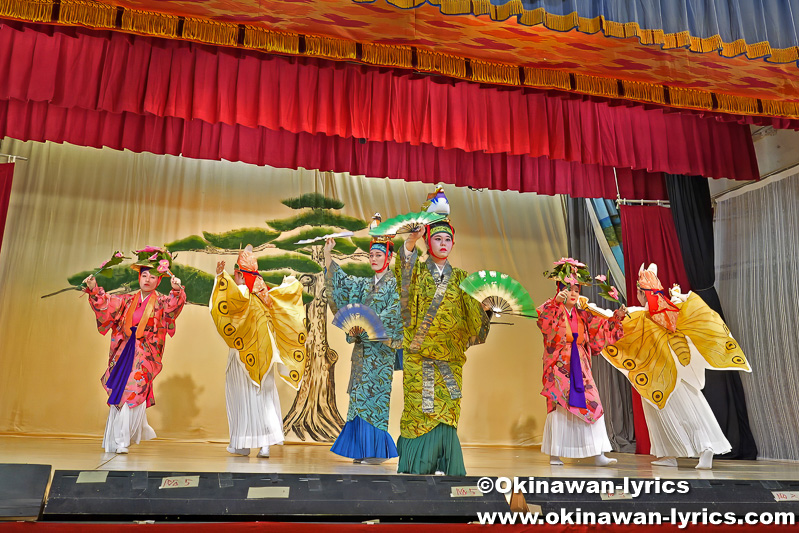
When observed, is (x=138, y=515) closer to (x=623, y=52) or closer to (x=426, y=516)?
(x=426, y=516)

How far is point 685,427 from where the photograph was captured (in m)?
5.05

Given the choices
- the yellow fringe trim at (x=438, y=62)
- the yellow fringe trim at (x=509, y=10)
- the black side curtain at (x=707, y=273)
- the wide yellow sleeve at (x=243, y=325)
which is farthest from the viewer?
the black side curtain at (x=707, y=273)

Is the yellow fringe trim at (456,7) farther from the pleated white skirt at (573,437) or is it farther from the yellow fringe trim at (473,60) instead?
the pleated white skirt at (573,437)

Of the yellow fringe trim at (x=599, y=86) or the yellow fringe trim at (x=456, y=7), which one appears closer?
the yellow fringe trim at (x=456, y=7)

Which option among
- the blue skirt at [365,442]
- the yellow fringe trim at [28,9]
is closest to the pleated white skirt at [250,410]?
the blue skirt at [365,442]

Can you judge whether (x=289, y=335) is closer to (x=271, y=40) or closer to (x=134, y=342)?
(x=134, y=342)

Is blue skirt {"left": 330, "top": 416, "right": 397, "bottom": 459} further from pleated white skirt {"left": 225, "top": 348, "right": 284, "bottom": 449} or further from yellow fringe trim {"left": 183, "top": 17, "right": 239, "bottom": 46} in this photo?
yellow fringe trim {"left": 183, "top": 17, "right": 239, "bottom": 46}

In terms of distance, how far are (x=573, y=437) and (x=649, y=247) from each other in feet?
8.59

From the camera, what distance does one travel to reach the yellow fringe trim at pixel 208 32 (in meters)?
4.03

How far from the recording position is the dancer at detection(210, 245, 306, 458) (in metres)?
4.92

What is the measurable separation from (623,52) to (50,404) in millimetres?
6121

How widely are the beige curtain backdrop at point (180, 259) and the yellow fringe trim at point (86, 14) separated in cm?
358

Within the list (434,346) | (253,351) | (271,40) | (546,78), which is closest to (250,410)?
(253,351)

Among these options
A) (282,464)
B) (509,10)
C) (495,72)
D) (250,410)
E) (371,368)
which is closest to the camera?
(509,10)
